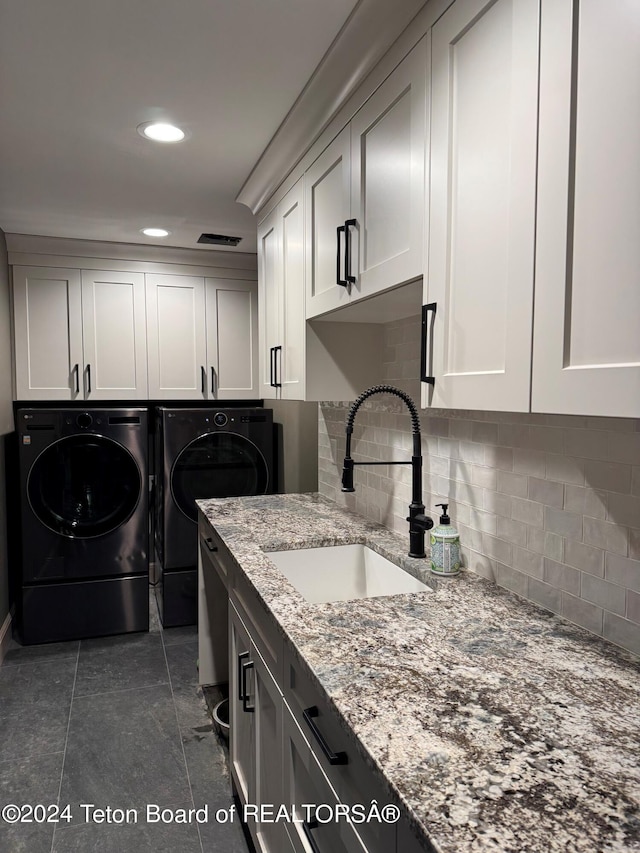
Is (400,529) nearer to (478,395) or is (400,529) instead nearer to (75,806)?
(478,395)

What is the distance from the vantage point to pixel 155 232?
3.46m

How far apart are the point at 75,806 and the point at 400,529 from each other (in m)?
1.47

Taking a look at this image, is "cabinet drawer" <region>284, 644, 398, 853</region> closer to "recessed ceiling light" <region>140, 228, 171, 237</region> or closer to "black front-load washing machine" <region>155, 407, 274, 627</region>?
"black front-load washing machine" <region>155, 407, 274, 627</region>

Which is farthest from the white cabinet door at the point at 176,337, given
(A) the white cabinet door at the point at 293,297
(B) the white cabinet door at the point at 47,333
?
(A) the white cabinet door at the point at 293,297

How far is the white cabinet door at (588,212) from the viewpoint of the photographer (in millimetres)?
780

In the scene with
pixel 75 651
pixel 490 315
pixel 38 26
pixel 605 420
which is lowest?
pixel 75 651

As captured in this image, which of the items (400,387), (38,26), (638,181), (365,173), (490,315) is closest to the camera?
(638,181)

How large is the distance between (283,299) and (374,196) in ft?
3.15

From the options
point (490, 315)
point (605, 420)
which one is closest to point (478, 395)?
point (490, 315)

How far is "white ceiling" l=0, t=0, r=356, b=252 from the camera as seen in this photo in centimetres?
148

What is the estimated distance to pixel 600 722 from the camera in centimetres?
86

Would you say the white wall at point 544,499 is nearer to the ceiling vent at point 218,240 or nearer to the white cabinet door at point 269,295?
the white cabinet door at point 269,295

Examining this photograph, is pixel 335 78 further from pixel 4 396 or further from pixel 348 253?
pixel 4 396

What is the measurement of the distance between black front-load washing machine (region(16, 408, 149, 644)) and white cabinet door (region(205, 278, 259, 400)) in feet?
2.48
